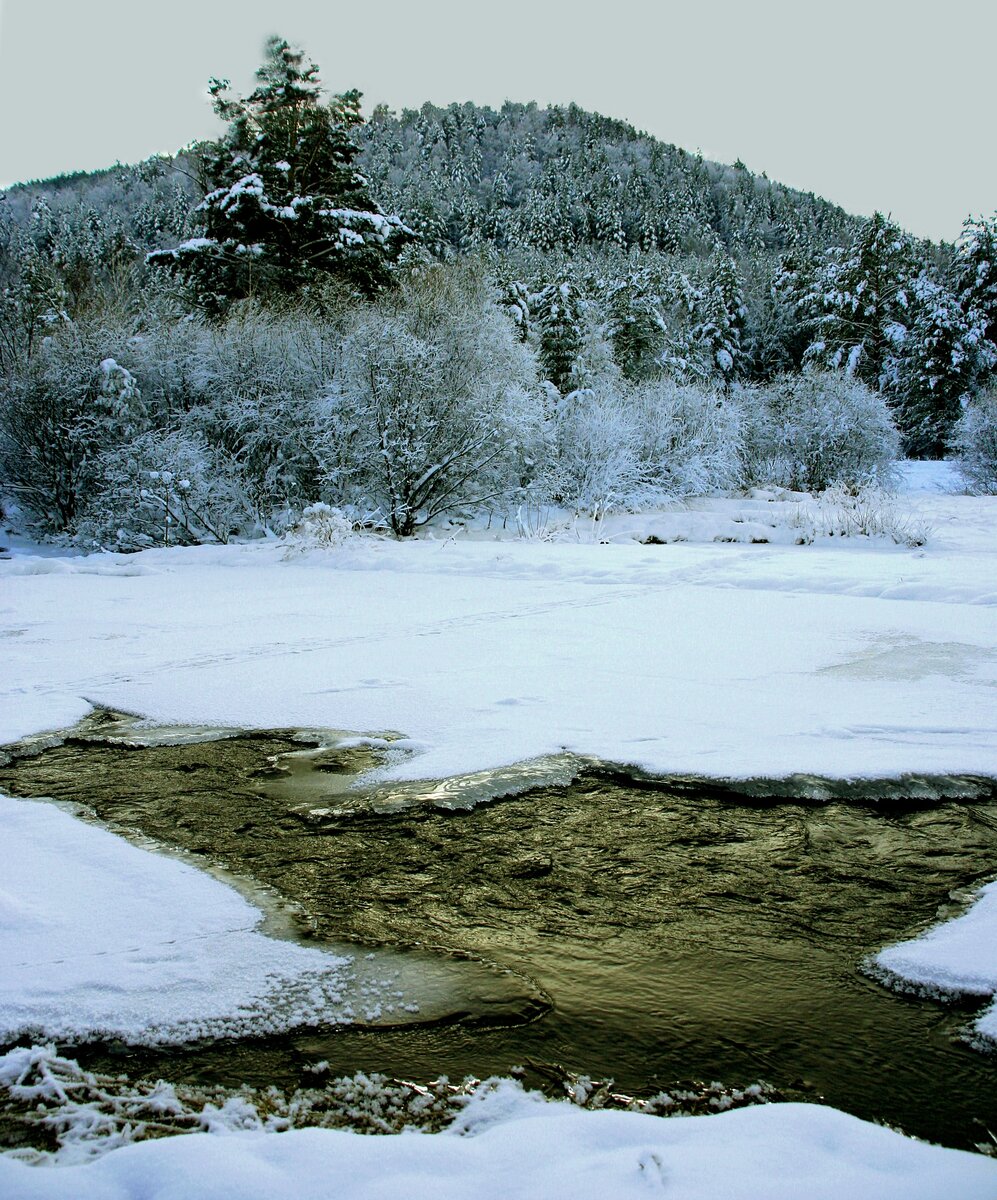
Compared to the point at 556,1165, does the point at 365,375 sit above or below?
above

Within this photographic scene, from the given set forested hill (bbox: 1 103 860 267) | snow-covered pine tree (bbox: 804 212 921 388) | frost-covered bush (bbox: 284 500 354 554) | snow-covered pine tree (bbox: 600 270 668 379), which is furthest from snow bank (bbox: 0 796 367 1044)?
forested hill (bbox: 1 103 860 267)

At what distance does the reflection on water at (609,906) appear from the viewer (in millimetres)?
1665

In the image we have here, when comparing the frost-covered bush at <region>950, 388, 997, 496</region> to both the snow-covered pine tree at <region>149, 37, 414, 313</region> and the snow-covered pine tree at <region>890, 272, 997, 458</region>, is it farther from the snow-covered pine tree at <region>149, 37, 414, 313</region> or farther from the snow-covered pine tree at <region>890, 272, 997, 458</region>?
the snow-covered pine tree at <region>149, 37, 414, 313</region>

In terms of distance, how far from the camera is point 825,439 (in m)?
23.2

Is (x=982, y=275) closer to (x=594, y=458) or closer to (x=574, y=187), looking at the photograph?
(x=594, y=458)

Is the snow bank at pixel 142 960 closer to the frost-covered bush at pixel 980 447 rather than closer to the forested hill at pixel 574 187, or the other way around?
the frost-covered bush at pixel 980 447

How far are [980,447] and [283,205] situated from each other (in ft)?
70.0

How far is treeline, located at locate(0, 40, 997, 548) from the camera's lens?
600 inches

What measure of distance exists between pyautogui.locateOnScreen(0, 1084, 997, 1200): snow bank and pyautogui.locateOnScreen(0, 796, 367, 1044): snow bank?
41 centimetres

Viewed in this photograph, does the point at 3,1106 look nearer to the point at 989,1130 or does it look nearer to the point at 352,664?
the point at 989,1130

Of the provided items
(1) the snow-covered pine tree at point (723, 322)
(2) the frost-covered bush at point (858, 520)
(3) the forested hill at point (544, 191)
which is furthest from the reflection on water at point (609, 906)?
(3) the forested hill at point (544, 191)

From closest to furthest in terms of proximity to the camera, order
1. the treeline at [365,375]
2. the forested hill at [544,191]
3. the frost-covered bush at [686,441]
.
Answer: the treeline at [365,375] → the frost-covered bush at [686,441] → the forested hill at [544,191]

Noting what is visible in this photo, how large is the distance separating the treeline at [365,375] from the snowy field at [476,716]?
515 cm

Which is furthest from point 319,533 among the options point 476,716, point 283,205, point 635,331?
point 635,331
